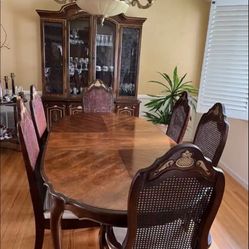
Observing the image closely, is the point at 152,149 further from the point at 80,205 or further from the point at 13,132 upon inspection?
the point at 13,132

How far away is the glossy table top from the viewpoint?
1190 mm

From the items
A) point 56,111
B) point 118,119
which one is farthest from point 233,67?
point 56,111

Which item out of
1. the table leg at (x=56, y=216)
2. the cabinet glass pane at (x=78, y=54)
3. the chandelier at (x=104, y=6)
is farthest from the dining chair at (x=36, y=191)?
the cabinet glass pane at (x=78, y=54)

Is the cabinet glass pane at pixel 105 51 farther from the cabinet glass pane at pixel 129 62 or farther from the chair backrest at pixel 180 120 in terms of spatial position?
the chair backrest at pixel 180 120

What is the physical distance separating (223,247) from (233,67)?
6.16 ft

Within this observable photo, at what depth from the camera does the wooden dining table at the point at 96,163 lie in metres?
1.13

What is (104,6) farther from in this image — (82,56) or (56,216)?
(82,56)

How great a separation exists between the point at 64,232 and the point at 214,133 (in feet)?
4.21

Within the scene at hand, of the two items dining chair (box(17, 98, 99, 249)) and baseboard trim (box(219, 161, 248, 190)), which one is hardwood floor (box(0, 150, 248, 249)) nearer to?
baseboard trim (box(219, 161, 248, 190))

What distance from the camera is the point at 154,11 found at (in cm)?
326

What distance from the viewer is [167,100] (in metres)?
3.38

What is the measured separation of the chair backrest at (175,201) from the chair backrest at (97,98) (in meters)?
1.96

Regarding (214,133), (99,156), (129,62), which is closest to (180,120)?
(214,133)

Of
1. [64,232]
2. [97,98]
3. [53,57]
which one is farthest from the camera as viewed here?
[53,57]
